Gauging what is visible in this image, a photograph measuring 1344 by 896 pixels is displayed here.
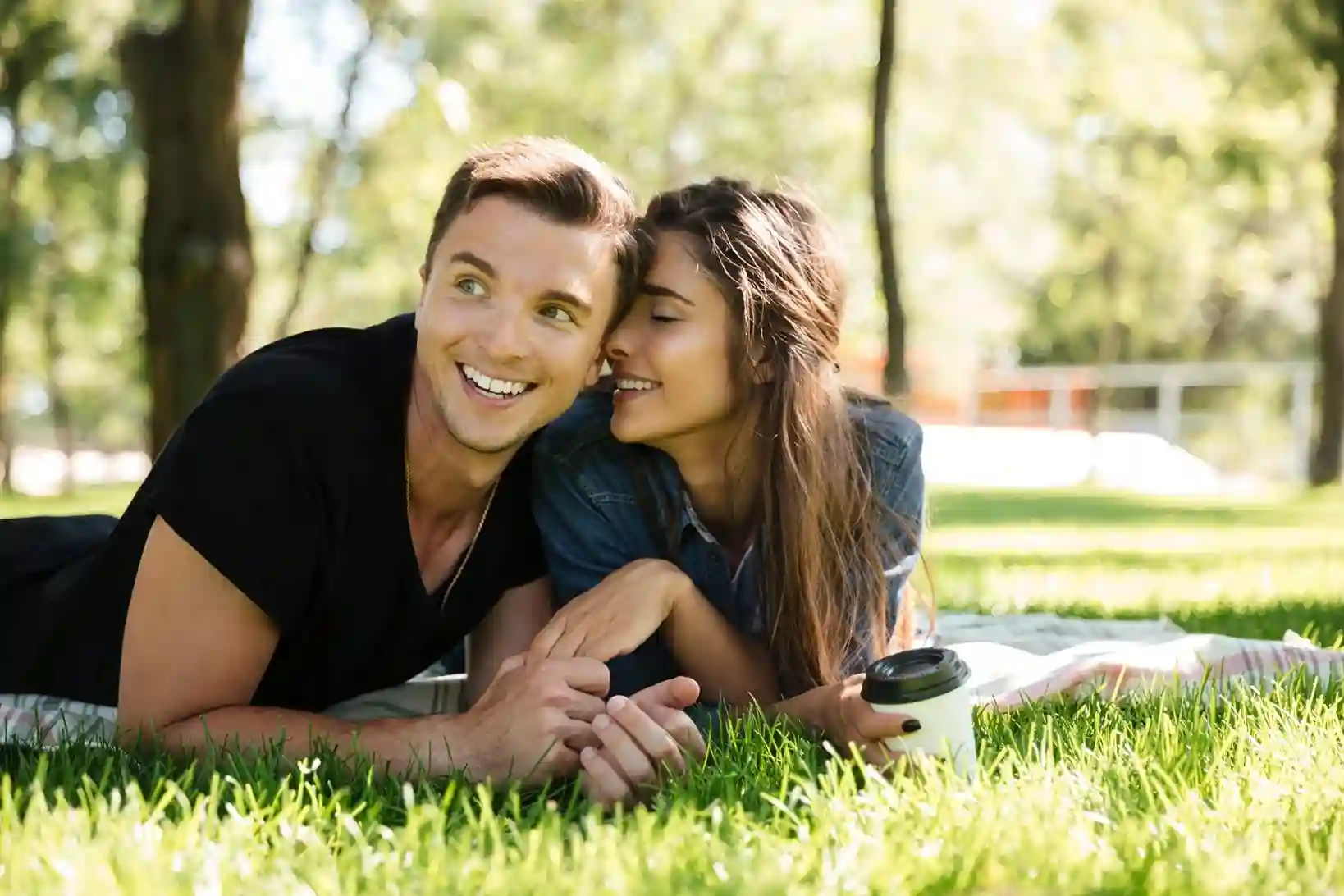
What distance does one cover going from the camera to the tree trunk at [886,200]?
10.8 metres

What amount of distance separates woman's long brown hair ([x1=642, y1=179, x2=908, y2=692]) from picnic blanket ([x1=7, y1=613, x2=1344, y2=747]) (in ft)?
1.31

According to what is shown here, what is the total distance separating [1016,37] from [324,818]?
26.3 meters

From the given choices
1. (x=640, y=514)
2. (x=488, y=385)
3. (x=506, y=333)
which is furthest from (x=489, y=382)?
(x=640, y=514)

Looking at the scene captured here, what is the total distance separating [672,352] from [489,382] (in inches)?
21.5

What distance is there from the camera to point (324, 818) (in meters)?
2.21

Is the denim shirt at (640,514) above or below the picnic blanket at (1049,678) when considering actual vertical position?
above

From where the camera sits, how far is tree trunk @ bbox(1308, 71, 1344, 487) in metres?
16.6

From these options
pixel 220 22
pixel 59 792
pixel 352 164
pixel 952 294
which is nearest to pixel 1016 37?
pixel 952 294

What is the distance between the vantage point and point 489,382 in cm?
305

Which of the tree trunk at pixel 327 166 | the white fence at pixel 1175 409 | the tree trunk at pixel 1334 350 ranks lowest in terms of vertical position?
the white fence at pixel 1175 409

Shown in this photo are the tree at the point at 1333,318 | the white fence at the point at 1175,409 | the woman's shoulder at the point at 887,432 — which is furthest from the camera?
the white fence at the point at 1175,409

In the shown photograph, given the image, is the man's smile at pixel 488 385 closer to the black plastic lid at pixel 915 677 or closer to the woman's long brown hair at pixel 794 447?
the woman's long brown hair at pixel 794 447

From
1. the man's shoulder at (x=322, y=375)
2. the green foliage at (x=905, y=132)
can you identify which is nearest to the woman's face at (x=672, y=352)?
the man's shoulder at (x=322, y=375)

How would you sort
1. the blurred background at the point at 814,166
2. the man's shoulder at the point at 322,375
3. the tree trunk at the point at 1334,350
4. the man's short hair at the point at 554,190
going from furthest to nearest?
the tree trunk at the point at 1334,350, the blurred background at the point at 814,166, the man's short hair at the point at 554,190, the man's shoulder at the point at 322,375
